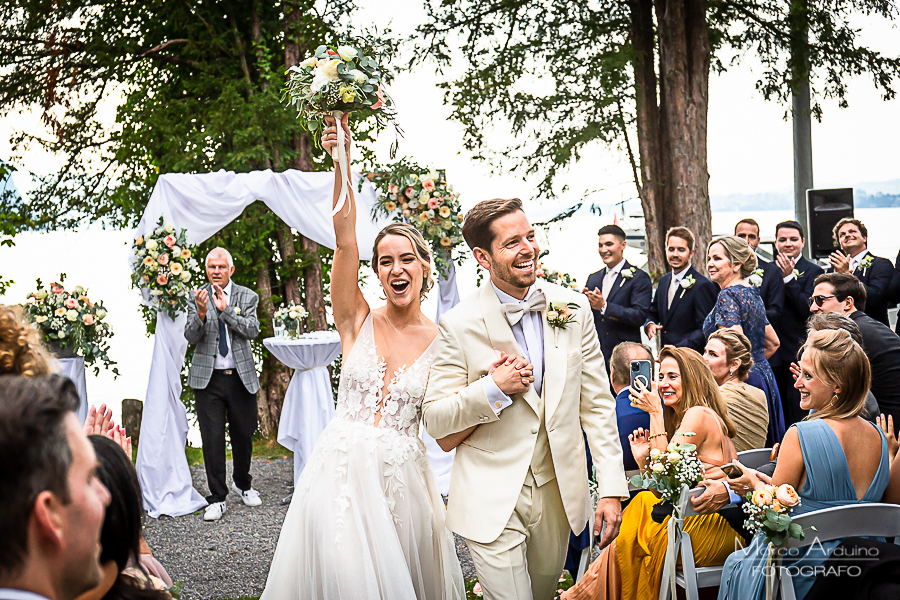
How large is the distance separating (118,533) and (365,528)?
1485mm

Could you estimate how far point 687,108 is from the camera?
9.96 m

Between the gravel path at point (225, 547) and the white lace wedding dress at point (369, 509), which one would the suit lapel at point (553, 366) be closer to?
the white lace wedding dress at point (369, 509)

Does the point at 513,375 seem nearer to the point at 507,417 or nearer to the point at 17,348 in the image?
the point at 507,417

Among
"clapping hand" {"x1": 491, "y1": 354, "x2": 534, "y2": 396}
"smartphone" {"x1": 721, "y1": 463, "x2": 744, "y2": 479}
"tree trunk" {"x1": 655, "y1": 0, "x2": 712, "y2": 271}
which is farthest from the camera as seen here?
"tree trunk" {"x1": 655, "y1": 0, "x2": 712, "y2": 271}

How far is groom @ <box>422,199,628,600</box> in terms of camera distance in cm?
279

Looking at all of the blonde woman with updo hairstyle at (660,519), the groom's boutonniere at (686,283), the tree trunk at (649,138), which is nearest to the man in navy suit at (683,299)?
the groom's boutonniere at (686,283)

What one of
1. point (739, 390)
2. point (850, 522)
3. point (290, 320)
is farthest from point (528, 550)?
point (290, 320)

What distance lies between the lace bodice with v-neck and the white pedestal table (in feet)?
12.3

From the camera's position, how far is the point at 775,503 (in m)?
2.77

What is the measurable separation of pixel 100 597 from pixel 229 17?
37.2 feet

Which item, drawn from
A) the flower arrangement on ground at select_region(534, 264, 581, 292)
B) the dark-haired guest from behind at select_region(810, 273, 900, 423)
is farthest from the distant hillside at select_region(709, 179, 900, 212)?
the dark-haired guest from behind at select_region(810, 273, 900, 423)

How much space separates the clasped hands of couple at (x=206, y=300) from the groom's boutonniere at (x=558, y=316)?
4.41 meters

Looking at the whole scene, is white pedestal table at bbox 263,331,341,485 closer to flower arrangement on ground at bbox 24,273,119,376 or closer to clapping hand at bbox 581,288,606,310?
flower arrangement on ground at bbox 24,273,119,376

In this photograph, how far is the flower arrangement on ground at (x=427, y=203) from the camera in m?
7.20
